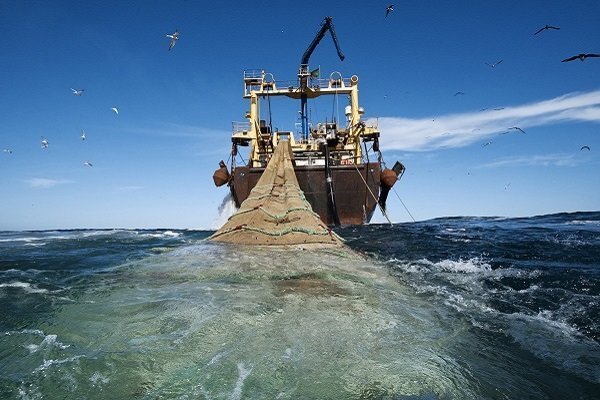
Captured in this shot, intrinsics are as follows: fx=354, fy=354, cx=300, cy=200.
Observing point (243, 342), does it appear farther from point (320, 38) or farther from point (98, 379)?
point (320, 38)

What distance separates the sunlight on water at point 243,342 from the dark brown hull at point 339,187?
10.4 meters

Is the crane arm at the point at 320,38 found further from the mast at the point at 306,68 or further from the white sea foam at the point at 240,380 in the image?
the white sea foam at the point at 240,380

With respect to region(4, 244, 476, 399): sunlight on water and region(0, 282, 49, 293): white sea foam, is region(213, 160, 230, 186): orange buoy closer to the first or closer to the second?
region(0, 282, 49, 293): white sea foam

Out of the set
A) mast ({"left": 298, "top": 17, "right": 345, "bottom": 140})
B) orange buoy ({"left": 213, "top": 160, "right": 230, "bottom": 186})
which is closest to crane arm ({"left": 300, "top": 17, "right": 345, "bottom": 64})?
mast ({"left": 298, "top": 17, "right": 345, "bottom": 140})

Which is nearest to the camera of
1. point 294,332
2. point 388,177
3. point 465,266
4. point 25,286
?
point 294,332

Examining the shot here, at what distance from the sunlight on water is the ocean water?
0.04 ft

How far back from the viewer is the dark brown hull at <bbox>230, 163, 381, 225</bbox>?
1504cm

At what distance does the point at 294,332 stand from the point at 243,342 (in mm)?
438

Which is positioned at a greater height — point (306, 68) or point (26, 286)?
point (306, 68)

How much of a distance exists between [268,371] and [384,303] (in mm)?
1927

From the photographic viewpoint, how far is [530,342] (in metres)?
3.22

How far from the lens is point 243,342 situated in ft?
9.18

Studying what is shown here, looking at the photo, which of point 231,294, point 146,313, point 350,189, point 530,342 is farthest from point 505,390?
point 350,189

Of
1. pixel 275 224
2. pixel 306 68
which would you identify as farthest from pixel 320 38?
pixel 275 224
